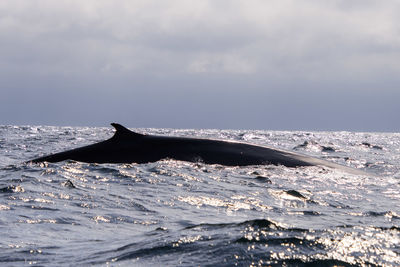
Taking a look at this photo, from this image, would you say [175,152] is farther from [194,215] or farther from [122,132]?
[194,215]

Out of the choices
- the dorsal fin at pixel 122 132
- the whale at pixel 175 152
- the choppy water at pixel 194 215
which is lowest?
the choppy water at pixel 194 215

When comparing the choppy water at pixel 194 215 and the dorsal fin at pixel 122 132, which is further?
the dorsal fin at pixel 122 132

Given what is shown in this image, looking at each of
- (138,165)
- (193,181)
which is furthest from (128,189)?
(138,165)

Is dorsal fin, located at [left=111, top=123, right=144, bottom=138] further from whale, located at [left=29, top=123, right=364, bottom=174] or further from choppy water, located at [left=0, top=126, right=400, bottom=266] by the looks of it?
choppy water, located at [left=0, top=126, right=400, bottom=266]

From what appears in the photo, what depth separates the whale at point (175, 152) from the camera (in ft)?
45.7

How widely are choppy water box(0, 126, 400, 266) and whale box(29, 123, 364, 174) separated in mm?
395

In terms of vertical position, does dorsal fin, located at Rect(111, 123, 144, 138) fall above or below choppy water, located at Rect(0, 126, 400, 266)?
above

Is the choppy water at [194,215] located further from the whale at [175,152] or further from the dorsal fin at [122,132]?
the dorsal fin at [122,132]

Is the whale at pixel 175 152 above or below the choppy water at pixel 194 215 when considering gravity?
above

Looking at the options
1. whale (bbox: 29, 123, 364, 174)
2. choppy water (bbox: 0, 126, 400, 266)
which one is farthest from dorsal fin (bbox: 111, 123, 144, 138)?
choppy water (bbox: 0, 126, 400, 266)

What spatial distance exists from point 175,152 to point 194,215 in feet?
18.9

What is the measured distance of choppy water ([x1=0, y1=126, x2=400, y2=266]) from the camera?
542 cm

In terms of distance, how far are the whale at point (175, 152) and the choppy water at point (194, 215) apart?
1.30 feet

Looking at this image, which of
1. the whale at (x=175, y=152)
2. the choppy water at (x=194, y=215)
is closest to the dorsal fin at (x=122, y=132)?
the whale at (x=175, y=152)
